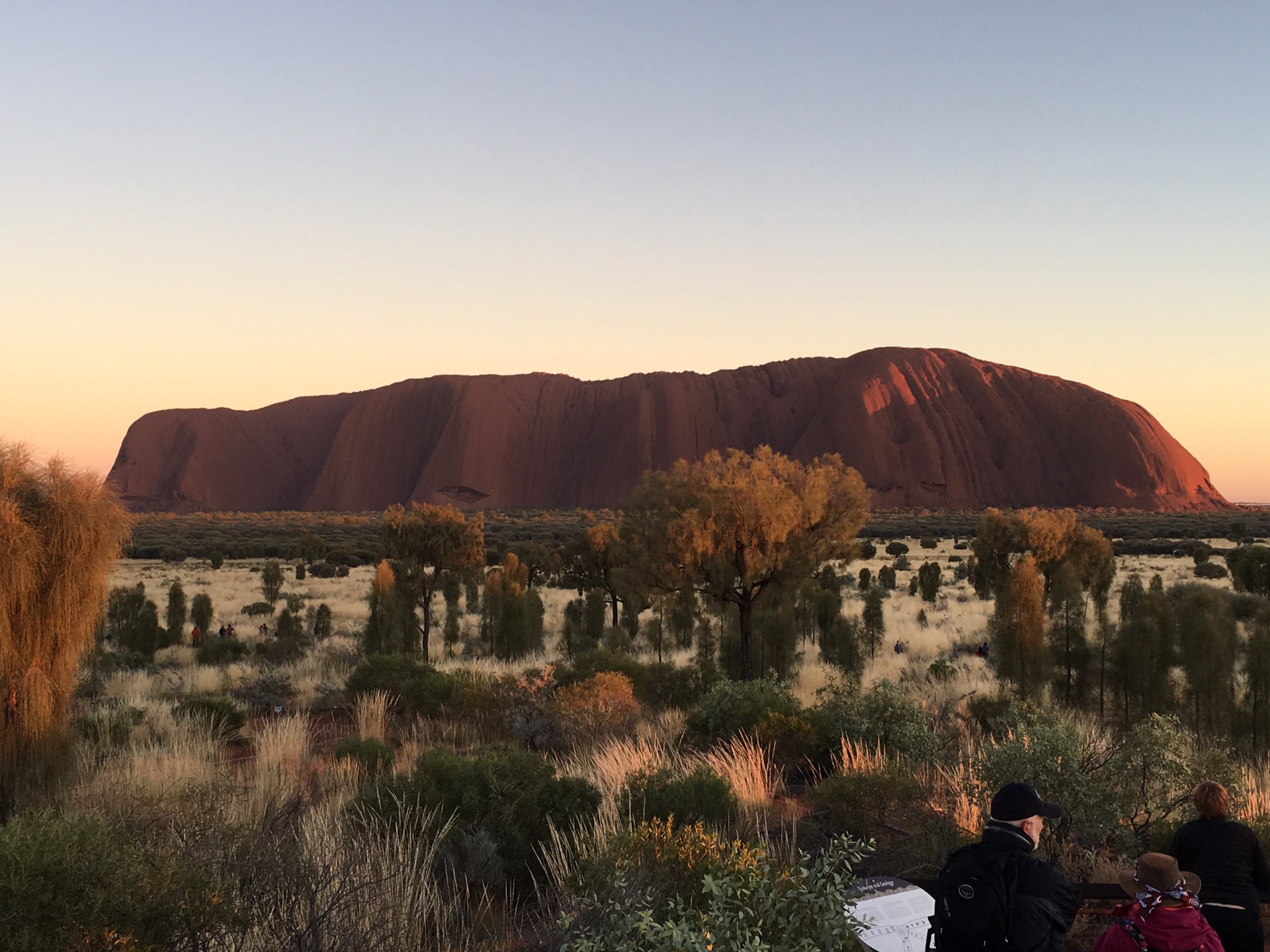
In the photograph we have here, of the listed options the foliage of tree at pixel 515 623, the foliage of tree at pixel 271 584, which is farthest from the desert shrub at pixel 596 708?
the foliage of tree at pixel 271 584

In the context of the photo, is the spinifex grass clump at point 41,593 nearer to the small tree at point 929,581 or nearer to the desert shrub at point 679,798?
the desert shrub at point 679,798

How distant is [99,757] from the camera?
29.2 feet

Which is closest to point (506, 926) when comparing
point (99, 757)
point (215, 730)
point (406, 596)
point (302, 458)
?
point (99, 757)

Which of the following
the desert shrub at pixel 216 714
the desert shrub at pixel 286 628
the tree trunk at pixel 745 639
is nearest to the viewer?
the desert shrub at pixel 216 714

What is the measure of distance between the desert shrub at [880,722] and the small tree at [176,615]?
17.4 metres

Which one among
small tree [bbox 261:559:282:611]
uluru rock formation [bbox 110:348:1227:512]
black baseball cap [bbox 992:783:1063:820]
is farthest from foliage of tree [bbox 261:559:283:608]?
uluru rock formation [bbox 110:348:1227:512]

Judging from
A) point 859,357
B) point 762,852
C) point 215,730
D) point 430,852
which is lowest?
point 215,730

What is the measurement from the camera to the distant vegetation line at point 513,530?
5056 cm

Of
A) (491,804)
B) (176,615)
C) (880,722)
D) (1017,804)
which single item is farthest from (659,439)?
(1017,804)

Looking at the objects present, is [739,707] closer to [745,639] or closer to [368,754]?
[745,639]

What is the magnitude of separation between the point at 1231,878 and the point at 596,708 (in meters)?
7.49

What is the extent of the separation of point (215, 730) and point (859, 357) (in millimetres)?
112453

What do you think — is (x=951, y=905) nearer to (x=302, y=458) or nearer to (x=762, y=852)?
(x=762, y=852)

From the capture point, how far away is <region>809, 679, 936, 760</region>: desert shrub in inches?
343
